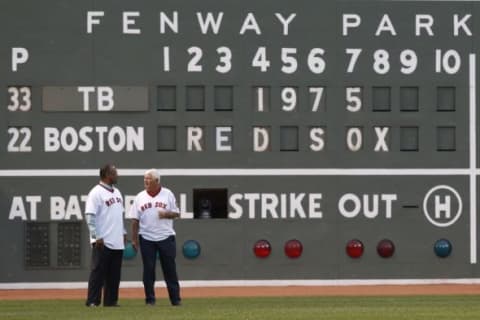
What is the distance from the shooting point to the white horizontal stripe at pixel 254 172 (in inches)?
779

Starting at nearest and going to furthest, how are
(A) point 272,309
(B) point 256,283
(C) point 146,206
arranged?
(A) point 272,309 → (C) point 146,206 → (B) point 256,283

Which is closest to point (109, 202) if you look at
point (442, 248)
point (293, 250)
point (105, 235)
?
point (105, 235)

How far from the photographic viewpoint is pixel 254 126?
65.9 feet

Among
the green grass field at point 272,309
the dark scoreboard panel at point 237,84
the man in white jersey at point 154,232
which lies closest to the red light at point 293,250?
the dark scoreboard panel at point 237,84

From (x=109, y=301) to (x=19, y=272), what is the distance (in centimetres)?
414

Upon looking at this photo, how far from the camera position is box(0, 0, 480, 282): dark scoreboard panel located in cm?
1980

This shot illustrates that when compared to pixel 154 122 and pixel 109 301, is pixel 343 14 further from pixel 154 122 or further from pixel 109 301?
pixel 109 301

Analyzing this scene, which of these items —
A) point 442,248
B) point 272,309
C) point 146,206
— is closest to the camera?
point 272,309

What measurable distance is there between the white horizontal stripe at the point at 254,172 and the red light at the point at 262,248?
34.3 inches

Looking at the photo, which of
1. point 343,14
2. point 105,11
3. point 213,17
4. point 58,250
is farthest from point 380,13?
point 58,250

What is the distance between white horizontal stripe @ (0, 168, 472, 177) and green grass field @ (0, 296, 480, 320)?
2745 mm

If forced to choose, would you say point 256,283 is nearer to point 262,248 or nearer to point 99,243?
point 262,248

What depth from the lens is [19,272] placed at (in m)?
19.8

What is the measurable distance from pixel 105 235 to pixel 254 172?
4.50 metres
